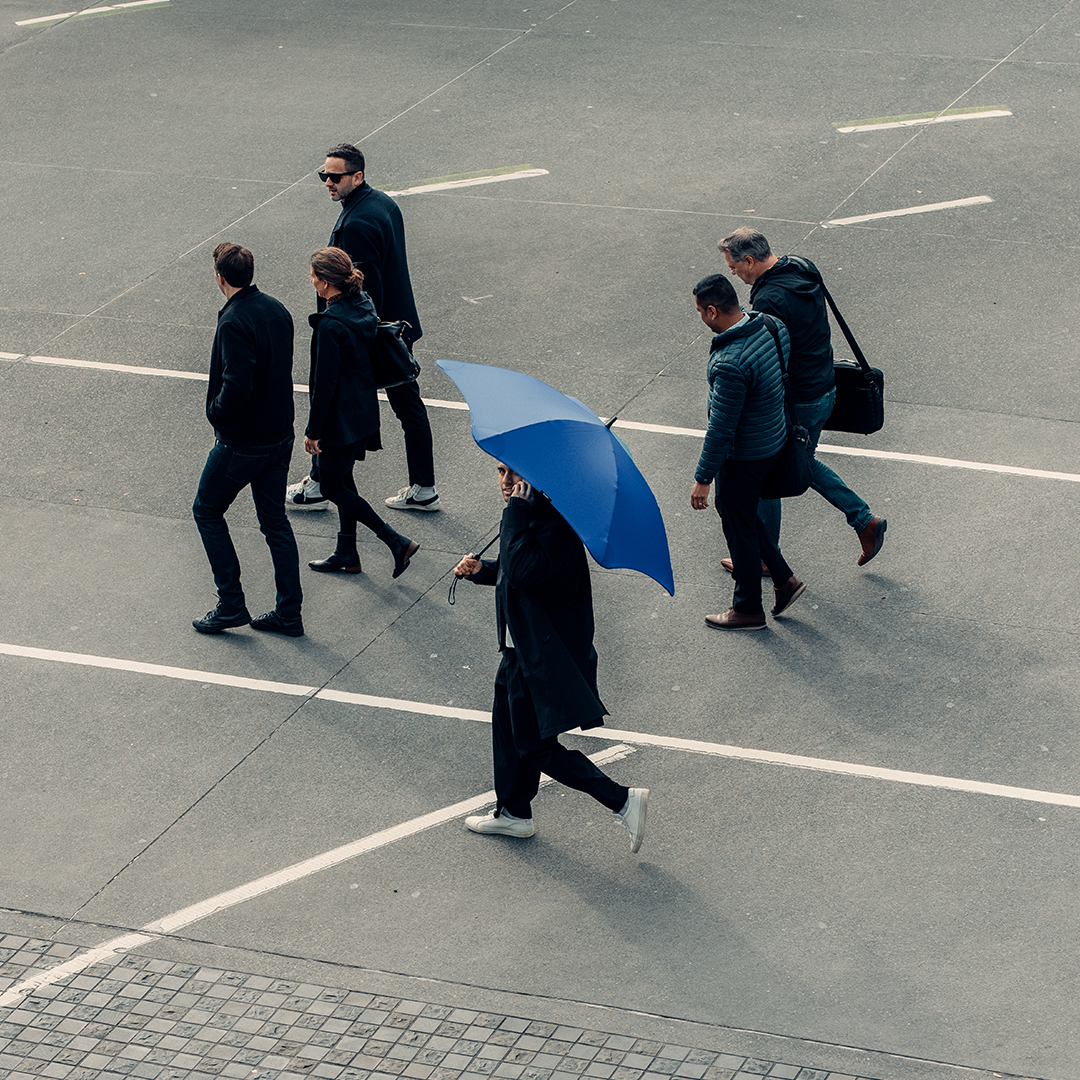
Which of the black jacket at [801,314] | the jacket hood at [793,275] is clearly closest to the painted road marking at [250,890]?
the black jacket at [801,314]

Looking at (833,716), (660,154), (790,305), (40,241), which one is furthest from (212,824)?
(660,154)

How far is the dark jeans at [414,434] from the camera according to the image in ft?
30.8

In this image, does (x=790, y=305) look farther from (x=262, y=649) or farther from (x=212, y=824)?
(x=212, y=824)

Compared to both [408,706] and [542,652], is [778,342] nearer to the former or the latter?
[542,652]

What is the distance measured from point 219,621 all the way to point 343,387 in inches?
56.9

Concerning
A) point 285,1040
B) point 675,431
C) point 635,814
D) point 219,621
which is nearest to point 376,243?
point 675,431

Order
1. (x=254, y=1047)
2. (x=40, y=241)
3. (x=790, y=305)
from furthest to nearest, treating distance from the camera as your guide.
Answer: (x=40, y=241) < (x=790, y=305) < (x=254, y=1047)

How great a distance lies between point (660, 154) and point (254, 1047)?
1094 cm

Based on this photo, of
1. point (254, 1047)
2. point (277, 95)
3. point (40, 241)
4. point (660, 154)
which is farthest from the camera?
point (277, 95)

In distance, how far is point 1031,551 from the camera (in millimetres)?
9008

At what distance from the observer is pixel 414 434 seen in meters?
9.53

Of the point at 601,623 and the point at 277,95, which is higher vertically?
the point at 277,95

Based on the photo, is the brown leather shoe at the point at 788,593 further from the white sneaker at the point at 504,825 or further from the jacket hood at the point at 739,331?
the white sneaker at the point at 504,825

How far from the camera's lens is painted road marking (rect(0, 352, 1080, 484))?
32.2ft
